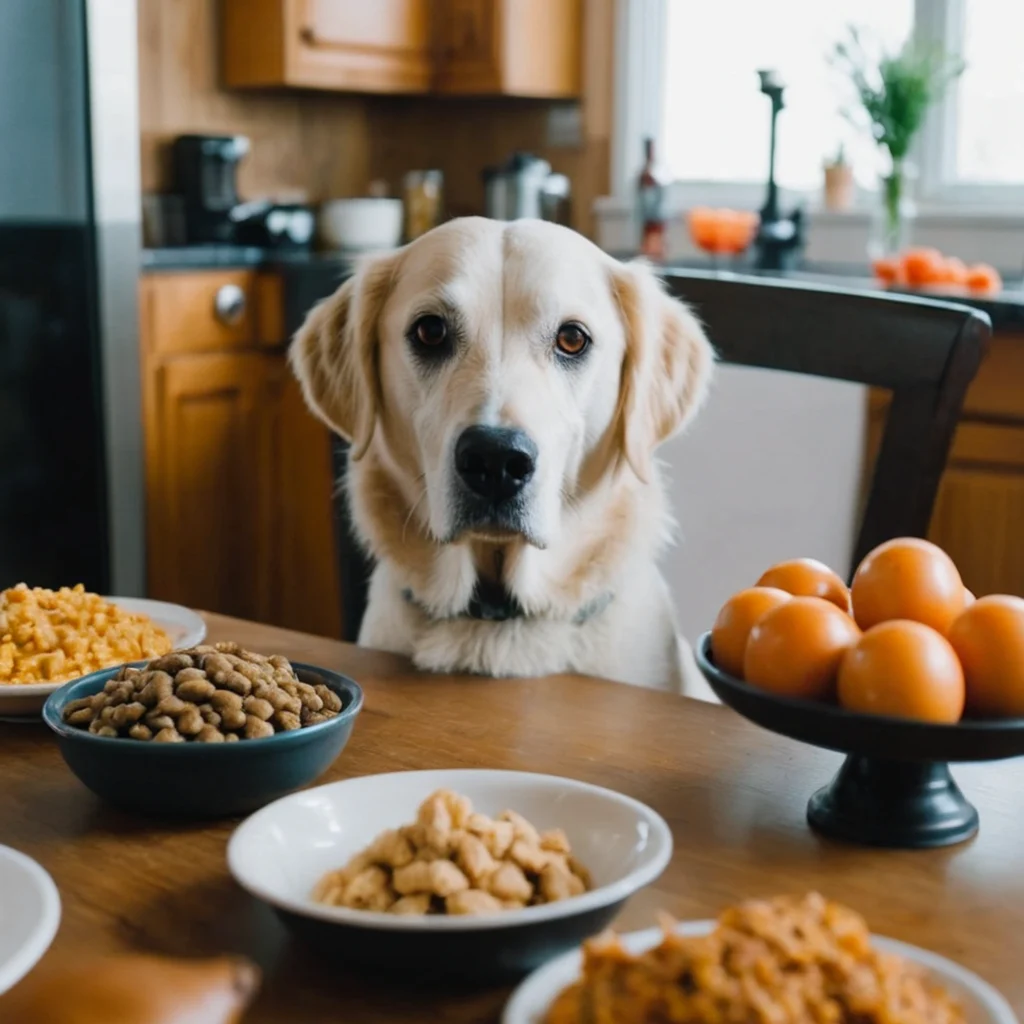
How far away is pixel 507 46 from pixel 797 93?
32.5 inches

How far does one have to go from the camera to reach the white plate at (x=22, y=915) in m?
0.63

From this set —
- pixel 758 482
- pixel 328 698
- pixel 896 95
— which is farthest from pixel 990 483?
pixel 328 698

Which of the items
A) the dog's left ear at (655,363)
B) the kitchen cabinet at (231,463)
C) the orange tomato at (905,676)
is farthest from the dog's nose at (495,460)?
the kitchen cabinet at (231,463)

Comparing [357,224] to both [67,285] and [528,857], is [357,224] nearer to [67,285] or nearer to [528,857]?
[67,285]

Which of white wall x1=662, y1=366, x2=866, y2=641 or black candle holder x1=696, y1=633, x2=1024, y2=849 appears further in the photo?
white wall x1=662, y1=366, x2=866, y2=641

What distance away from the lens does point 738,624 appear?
94cm

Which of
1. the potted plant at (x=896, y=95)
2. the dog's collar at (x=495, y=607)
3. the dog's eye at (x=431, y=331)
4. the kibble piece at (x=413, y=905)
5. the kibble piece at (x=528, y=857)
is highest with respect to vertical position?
the potted plant at (x=896, y=95)

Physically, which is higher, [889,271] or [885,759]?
[889,271]

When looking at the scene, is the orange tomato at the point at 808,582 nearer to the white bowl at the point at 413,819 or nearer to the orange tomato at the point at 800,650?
the orange tomato at the point at 800,650

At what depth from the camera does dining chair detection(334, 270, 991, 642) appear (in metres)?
1.51

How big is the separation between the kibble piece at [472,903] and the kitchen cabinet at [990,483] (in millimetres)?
2081

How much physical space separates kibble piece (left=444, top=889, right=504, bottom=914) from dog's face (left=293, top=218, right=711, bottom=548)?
78 cm

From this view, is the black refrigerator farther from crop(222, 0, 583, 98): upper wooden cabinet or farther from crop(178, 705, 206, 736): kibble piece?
crop(178, 705, 206, 736): kibble piece

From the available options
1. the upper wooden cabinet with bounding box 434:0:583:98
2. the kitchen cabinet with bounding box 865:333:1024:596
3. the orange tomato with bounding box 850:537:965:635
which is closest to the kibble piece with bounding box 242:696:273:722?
the orange tomato with bounding box 850:537:965:635
